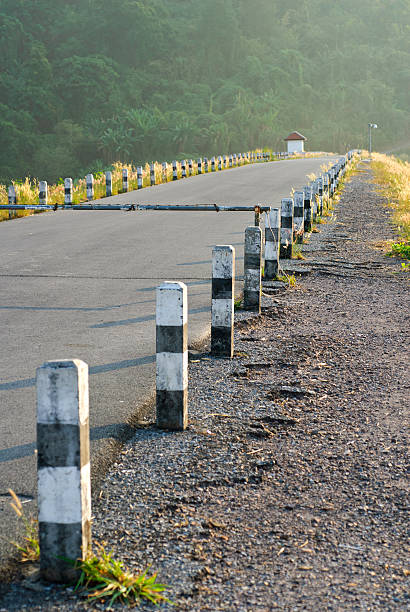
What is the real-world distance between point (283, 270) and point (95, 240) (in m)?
4.53

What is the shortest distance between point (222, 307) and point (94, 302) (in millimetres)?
2647

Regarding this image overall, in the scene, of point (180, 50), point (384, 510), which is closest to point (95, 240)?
point (384, 510)

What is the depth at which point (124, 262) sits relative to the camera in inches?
455

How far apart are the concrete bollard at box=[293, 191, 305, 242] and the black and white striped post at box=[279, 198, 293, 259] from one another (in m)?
0.95

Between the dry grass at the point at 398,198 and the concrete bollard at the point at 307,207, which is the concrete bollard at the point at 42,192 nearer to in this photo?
the concrete bollard at the point at 307,207

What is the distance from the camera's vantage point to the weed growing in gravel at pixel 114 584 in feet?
9.43

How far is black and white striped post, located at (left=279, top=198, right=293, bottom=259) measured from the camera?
1105cm

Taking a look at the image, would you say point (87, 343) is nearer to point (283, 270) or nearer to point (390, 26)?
point (283, 270)

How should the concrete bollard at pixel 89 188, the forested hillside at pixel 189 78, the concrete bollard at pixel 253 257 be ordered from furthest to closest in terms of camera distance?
the forested hillside at pixel 189 78
the concrete bollard at pixel 89 188
the concrete bollard at pixel 253 257

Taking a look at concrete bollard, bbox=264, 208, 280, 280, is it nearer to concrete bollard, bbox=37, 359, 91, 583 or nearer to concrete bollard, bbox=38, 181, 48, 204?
concrete bollard, bbox=37, 359, 91, 583

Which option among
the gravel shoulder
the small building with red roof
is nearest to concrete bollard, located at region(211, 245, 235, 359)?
the gravel shoulder

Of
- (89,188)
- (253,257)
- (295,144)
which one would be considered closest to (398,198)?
(89,188)

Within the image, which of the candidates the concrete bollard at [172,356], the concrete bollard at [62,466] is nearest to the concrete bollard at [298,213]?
the concrete bollard at [172,356]

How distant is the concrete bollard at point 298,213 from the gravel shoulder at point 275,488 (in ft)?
18.6
